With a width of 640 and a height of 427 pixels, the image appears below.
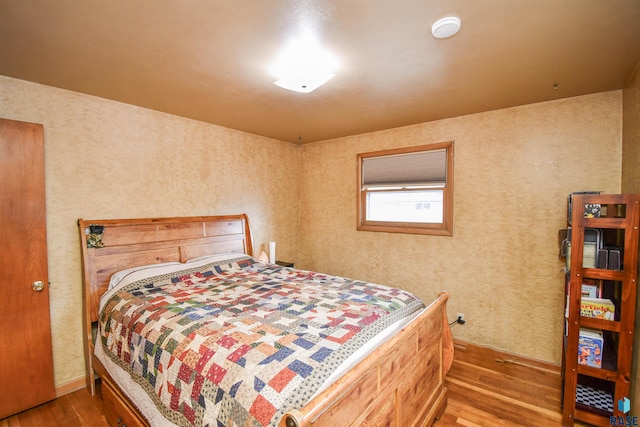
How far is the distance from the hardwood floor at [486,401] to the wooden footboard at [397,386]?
0.24 metres

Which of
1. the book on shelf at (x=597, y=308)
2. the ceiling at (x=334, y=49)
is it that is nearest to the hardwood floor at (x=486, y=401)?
the book on shelf at (x=597, y=308)

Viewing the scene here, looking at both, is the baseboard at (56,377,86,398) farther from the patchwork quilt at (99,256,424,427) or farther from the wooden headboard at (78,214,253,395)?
the patchwork quilt at (99,256,424,427)

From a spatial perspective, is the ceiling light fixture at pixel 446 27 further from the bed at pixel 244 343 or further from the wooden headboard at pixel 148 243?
the wooden headboard at pixel 148 243

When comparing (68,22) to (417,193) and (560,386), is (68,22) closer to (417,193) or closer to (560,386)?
(417,193)

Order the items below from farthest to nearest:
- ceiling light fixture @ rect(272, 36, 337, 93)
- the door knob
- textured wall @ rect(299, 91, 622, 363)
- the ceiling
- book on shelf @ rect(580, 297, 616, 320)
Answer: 1. textured wall @ rect(299, 91, 622, 363)
2. the door knob
3. book on shelf @ rect(580, 297, 616, 320)
4. ceiling light fixture @ rect(272, 36, 337, 93)
5. the ceiling

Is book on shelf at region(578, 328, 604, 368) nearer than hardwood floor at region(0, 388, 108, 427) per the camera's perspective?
Yes

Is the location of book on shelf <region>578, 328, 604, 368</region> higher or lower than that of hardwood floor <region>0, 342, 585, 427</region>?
higher

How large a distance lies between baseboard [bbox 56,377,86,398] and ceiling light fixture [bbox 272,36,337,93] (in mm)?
A: 3064

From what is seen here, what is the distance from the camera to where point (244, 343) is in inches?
57.5

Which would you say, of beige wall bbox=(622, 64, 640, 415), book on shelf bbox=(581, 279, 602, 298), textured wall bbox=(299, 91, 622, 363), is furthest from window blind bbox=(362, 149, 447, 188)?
book on shelf bbox=(581, 279, 602, 298)

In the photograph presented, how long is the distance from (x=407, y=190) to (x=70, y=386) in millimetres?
3898

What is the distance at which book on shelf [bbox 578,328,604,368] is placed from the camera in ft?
6.28

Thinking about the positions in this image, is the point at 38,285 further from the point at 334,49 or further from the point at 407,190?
the point at 407,190

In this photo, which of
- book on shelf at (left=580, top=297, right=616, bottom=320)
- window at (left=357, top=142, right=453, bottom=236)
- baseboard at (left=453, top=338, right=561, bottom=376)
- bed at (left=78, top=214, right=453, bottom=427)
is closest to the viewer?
bed at (left=78, top=214, right=453, bottom=427)
